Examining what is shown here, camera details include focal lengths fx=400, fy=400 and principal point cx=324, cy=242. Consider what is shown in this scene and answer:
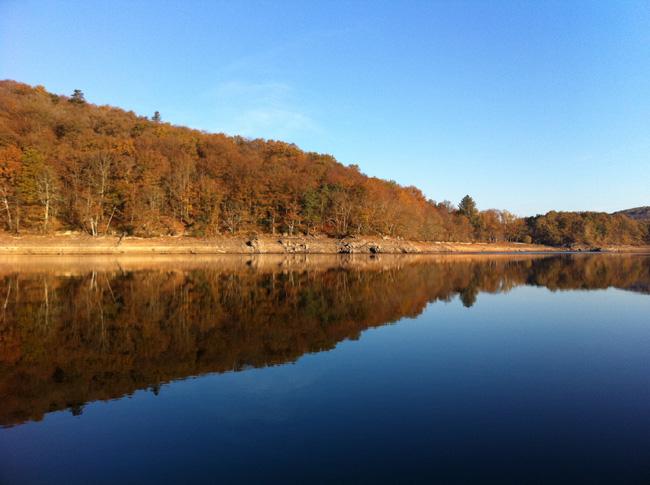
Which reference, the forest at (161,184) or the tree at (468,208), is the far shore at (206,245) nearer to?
the forest at (161,184)

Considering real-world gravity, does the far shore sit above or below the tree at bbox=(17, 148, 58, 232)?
below

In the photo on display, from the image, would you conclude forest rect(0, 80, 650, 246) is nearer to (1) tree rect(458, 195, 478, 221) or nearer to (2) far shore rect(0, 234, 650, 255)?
(2) far shore rect(0, 234, 650, 255)

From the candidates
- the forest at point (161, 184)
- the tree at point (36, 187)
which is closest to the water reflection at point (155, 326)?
the tree at point (36, 187)

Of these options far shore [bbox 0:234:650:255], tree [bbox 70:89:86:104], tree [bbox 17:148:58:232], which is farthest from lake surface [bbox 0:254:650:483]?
tree [bbox 70:89:86:104]

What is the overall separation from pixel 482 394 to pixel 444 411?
4.43 feet

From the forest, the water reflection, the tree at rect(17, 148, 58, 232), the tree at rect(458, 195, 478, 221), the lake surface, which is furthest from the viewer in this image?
the tree at rect(458, 195, 478, 221)

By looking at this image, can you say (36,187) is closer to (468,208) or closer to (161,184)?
(161,184)

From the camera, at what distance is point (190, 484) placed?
15.9ft

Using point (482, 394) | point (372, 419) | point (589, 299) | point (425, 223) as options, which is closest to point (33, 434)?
point (372, 419)

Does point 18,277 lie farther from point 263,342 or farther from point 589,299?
point 589,299

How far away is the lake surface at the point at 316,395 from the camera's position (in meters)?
5.35

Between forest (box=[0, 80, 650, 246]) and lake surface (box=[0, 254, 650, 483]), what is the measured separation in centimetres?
4603

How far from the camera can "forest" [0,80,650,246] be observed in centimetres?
5569

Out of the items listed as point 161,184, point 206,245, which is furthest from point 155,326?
point 161,184
